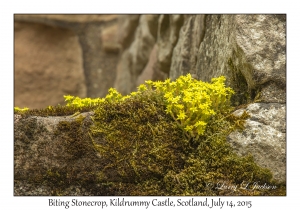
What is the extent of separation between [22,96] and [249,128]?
13.5 ft

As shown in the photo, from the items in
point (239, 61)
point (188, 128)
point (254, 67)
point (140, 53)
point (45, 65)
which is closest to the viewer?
point (188, 128)

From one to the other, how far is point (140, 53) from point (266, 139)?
10.4 feet

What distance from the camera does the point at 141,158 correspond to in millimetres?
2336

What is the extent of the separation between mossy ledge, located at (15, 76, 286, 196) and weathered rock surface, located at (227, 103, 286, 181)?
37 millimetres

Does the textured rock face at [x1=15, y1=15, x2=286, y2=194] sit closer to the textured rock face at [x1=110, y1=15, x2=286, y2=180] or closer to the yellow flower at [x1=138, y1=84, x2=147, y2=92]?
the textured rock face at [x1=110, y1=15, x2=286, y2=180]

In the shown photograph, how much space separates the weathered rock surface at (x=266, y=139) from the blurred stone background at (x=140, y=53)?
147 mm

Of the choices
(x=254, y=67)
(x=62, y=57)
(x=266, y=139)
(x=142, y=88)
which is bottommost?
(x=266, y=139)

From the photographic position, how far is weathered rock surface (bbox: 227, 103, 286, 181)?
7.52 ft

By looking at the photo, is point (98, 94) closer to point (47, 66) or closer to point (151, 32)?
point (47, 66)

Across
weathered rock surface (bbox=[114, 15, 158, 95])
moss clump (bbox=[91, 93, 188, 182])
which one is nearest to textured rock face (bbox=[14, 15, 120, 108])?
weathered rock surface (bbox=[114, 15, 158, 95])

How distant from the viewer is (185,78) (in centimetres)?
252

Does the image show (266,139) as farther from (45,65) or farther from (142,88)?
(45,65)

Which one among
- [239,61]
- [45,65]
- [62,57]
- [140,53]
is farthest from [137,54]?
[239,61]
